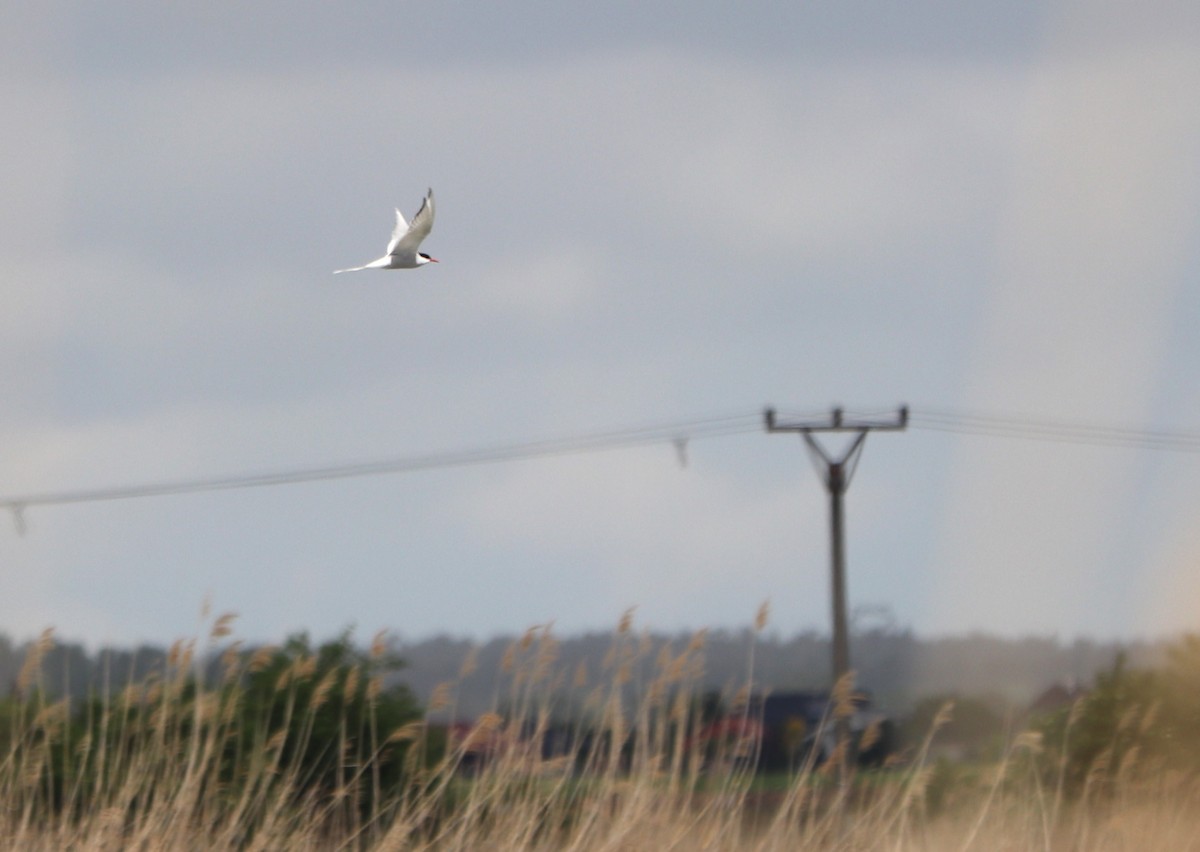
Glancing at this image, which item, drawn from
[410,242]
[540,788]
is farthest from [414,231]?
[540,788]

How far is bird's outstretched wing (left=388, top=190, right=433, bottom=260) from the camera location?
559cm

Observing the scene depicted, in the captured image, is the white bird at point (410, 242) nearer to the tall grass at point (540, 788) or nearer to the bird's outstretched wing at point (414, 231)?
the bird's outstretched wing at point (414, 231)

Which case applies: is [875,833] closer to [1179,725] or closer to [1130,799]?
[1130,799]

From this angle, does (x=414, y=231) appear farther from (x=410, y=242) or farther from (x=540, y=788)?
(x=540, y=788)

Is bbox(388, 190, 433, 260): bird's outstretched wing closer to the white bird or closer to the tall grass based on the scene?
the white bird

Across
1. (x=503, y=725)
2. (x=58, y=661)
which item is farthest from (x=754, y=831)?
(x=58, y=661)

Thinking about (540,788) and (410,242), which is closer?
(410,242)

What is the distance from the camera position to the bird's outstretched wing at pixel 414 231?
5586 millimetres

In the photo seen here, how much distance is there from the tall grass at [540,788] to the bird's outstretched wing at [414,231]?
2.28m

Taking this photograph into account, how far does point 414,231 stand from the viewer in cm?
567

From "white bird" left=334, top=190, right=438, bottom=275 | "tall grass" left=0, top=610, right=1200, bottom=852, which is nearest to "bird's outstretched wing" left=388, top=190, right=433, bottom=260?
"white bird" left=334, top=190, right=438, bottom=275

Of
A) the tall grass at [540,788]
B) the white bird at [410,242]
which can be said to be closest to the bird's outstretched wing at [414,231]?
the white bird at [410,242]

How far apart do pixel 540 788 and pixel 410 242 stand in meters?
3.01

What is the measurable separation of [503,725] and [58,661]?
8.24 ft
